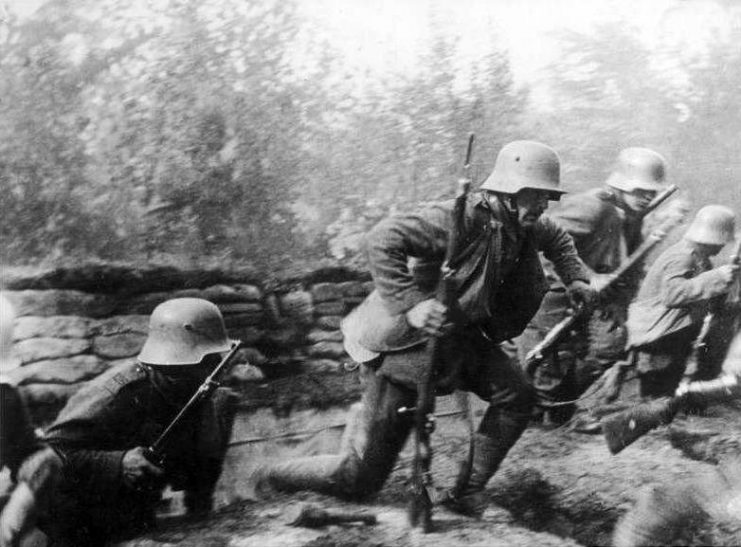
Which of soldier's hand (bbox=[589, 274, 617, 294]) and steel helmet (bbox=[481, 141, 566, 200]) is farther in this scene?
soldier's hand (bbox=[589, 274, 617, 294])

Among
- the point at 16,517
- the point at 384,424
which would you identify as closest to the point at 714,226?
the point at 384,424

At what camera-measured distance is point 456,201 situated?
263cm

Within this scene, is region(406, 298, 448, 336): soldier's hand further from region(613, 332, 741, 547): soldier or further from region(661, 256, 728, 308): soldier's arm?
region(661, 256, 728, 308): soldier's arm

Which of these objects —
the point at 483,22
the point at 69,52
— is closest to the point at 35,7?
the point at 69,52

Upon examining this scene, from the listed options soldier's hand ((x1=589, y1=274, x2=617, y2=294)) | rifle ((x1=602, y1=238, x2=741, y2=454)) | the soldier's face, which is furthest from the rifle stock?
the soldier's face

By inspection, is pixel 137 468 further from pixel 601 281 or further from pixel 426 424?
pixel 601 281

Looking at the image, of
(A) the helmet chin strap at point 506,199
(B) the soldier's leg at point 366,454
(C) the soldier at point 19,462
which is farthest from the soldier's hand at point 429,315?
(C) the soldier at point 19,462

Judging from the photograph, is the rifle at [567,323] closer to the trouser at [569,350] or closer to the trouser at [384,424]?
the trouser at [569,350]

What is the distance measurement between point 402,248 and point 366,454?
85 cm

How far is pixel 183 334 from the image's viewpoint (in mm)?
2834

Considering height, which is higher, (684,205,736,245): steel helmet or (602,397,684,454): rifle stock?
(684,205,736,245): steel helmet

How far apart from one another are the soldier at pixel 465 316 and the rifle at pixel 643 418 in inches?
26.6

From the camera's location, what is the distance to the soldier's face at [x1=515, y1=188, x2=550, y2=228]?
9.34 ft

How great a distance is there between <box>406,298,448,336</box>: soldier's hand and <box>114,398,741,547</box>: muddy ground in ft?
2.34
